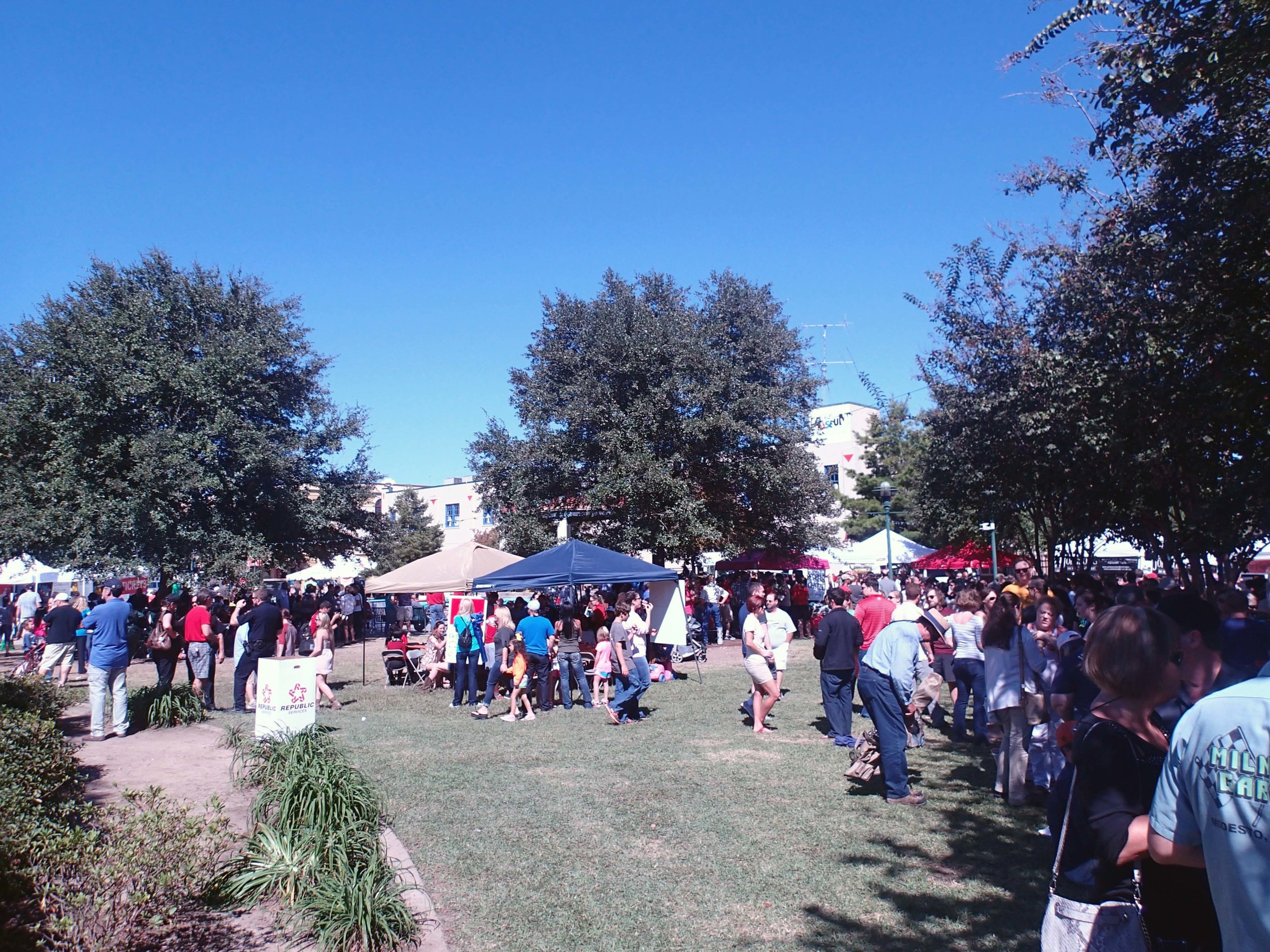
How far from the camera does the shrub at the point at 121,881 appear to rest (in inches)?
159

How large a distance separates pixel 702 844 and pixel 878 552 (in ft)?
76.0

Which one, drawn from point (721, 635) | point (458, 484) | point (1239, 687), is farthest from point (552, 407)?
point (458, 484)

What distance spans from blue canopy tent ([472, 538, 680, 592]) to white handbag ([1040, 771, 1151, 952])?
12.9 meters

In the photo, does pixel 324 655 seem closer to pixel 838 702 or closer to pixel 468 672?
pixel 468 672

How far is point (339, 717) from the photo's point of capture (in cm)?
1274

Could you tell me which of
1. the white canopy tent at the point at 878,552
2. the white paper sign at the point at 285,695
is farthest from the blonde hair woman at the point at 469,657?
the white canopy tent at the point at 878,552

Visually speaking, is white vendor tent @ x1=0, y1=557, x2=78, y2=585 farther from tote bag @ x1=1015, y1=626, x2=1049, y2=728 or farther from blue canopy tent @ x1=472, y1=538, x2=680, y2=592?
tote bag @ x1=1015, y1=626, x2=1049, y2=728

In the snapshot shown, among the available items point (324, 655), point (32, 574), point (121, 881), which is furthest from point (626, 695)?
point (32, 574)

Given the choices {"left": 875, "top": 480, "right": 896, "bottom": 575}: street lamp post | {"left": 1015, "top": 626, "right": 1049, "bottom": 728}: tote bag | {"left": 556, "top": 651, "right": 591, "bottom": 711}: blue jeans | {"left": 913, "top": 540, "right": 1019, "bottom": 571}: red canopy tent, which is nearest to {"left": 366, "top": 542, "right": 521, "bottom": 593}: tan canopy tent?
{"left": 556, "top": 651, "right": 591, "bottom": 711}: blue jeans

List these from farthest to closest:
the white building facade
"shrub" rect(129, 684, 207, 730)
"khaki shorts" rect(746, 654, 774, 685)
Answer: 1. the white building facade
2. "shrub" rect(129, 684, 207, 730)
3. "khaki shorts" rect(746, 654, 774, 685)

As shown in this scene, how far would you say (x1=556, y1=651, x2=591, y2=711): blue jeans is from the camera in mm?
13453

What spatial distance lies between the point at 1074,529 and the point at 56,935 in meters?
21.4

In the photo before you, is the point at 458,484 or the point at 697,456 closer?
the point at 697,456

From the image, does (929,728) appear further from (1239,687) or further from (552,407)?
(552,407)
